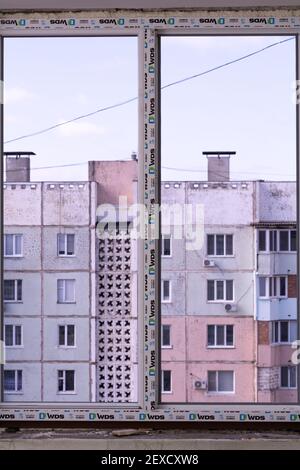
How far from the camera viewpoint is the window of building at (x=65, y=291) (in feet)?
16.1

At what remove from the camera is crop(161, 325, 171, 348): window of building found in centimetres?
487

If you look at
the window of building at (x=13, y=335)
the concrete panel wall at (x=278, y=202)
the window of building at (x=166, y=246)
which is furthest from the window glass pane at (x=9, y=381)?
the concrete panel wall at (x=278, y=202)

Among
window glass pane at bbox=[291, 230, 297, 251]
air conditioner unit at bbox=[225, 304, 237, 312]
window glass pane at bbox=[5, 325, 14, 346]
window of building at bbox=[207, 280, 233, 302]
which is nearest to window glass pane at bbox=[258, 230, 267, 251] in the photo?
window glass pane at bbox=[291, 230, 297, 251]

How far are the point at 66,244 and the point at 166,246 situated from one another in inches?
24.8

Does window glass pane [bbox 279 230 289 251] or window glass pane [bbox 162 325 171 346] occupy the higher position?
window glass pane [bbox 279 230 289 251]

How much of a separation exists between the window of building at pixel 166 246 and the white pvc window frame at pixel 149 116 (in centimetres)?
6

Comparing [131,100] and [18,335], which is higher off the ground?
[131,100]

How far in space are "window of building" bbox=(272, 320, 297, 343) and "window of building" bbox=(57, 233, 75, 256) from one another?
1.34 metres

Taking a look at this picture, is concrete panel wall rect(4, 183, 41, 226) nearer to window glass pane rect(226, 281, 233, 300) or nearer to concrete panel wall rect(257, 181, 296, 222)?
window glass pane rect(226, 281, 233, 300)

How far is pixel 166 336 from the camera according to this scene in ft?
Answer: 16.0

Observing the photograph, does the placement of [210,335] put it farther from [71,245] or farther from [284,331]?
[71,245]

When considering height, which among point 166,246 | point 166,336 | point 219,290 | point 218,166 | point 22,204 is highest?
point 218,166

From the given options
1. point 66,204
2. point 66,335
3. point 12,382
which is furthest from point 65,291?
point 12,382
